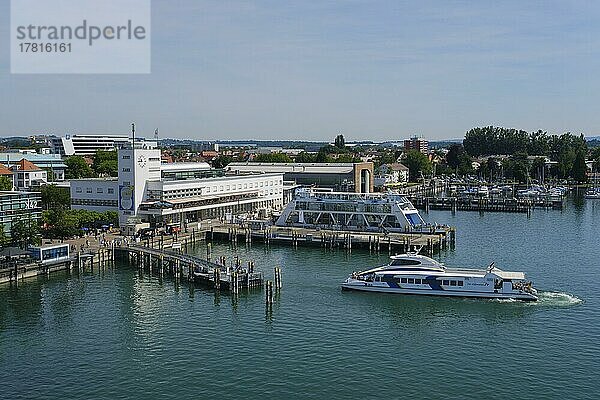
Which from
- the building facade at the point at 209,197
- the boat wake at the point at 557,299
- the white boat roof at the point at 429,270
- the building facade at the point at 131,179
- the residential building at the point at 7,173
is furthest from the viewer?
the residential building at the point at 7,173

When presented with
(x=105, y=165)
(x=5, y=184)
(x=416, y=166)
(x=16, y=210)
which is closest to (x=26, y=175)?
(x=105, y=165)

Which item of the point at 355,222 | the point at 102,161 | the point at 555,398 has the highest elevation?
the point at 102,161

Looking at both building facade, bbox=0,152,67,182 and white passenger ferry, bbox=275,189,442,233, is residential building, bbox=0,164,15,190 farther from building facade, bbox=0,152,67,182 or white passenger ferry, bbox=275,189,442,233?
white passenger ferry, bbox=275,189,442,233

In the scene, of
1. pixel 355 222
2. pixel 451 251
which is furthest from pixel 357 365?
pixel 355 222

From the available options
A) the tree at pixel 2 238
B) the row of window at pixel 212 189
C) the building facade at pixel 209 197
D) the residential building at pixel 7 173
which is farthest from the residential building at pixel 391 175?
the tree at pixel 2 238

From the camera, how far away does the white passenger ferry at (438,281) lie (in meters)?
26.8

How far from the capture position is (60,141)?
11100 centimetres

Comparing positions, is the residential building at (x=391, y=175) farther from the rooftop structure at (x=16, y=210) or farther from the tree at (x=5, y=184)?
the rooftop structure at (x=16, y=210)

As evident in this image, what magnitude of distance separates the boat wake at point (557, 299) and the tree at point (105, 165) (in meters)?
49.9

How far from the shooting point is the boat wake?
84.9ft

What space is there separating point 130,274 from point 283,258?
818cm

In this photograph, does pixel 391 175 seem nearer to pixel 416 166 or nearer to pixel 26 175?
pixel 416 166

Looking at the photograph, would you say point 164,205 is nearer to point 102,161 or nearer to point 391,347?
point 391,347

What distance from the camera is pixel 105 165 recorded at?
228 ft
